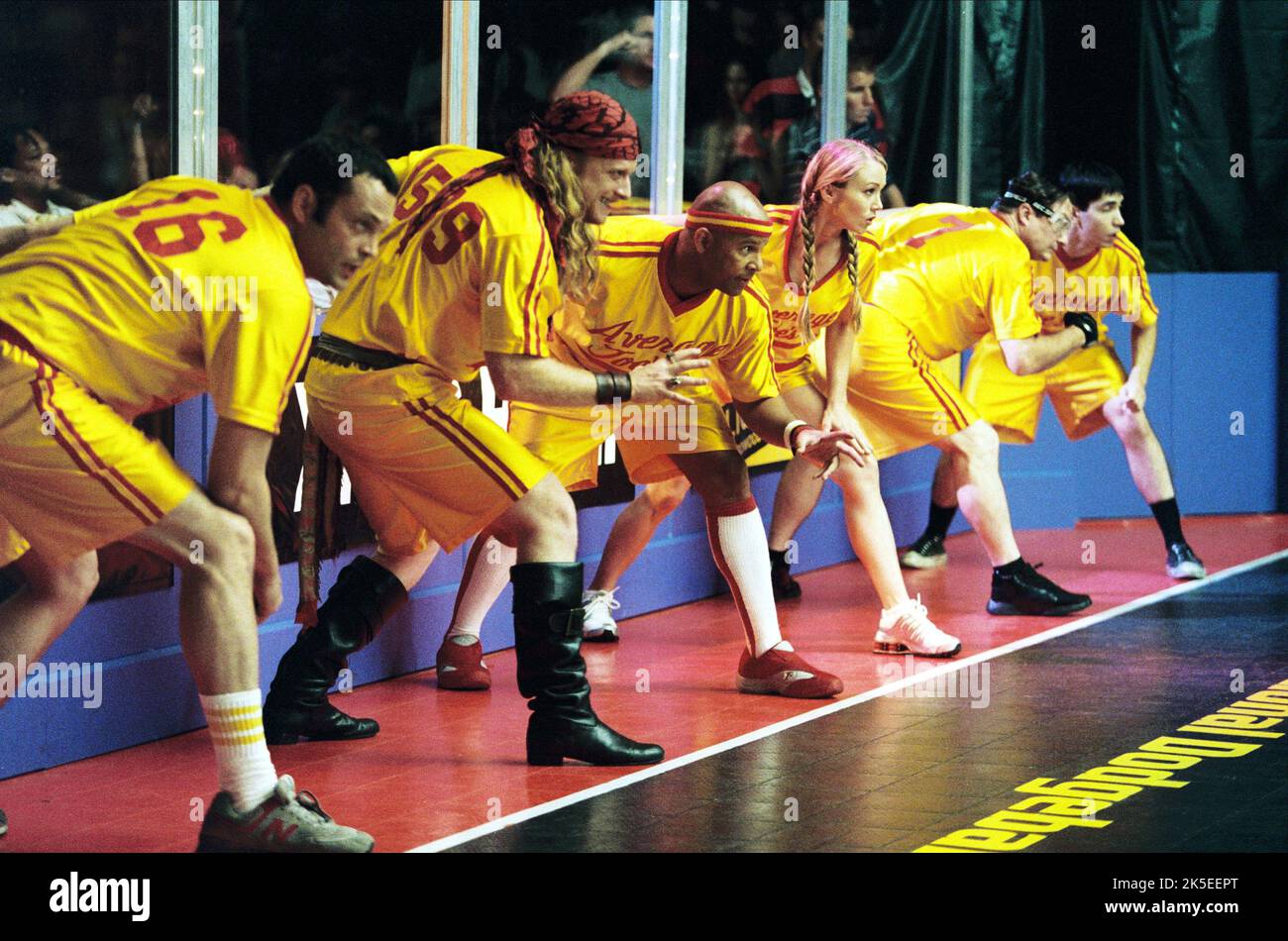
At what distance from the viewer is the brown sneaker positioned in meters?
4.71

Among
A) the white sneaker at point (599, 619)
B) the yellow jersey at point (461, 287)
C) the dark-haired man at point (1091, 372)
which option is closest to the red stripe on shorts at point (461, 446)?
the yellow jersey at point (461, 287)

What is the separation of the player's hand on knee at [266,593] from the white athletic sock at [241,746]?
23 centimetres

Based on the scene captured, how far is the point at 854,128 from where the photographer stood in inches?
436

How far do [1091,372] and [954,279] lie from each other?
4.18ft

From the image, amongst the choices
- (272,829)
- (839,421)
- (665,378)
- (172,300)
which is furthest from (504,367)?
(839,421)

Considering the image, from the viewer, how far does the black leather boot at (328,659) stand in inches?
244

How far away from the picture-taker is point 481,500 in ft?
18.5

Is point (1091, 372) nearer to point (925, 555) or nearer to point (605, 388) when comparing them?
point (925, 555)

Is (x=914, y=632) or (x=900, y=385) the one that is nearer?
(x=914, y=632)

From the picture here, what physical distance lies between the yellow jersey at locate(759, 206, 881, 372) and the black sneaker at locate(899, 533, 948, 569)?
92.8 inches

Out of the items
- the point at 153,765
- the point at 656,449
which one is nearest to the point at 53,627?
the point at 153,765

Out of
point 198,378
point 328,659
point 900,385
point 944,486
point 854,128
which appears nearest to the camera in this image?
point 198,378

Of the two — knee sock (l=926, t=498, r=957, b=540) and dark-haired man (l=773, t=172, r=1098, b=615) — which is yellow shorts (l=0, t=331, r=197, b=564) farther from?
knee sock (l=926, t=498, r=957, b=540)

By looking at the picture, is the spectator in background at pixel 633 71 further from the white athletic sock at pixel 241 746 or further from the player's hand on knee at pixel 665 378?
the white athletic sock at pixel 241 746
